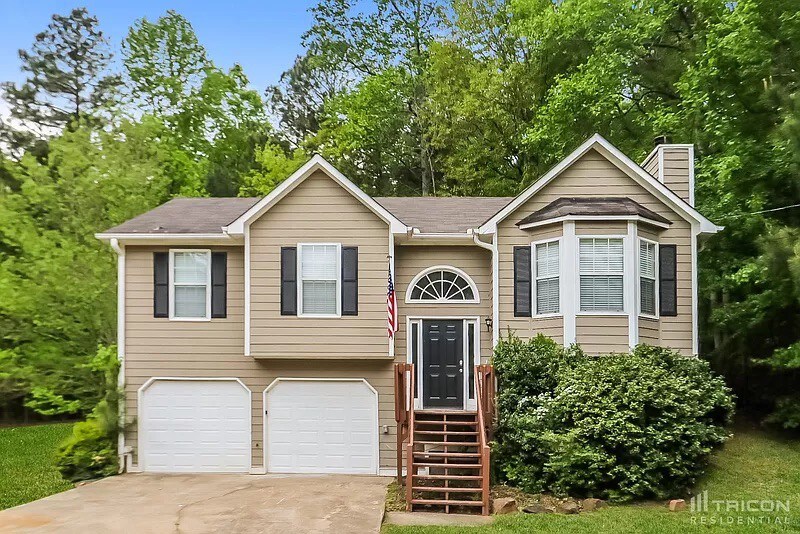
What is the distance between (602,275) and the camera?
13281 mm

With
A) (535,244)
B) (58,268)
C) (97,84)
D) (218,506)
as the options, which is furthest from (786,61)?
(97,84)

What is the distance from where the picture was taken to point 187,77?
103 feet

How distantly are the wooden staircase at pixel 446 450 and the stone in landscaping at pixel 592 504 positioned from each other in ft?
5.03

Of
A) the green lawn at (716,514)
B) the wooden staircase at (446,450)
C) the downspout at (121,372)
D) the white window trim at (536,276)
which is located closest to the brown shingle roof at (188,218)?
the downspout at (121,372)

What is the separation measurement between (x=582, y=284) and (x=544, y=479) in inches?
138

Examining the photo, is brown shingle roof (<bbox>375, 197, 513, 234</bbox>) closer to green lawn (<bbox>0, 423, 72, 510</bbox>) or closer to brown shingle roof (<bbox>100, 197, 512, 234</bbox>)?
brown shingle roof (<bbox>100, 197, 512, 234</bbox>)

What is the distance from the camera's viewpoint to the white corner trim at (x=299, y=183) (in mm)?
14102

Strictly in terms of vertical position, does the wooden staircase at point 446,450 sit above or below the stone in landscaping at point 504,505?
above

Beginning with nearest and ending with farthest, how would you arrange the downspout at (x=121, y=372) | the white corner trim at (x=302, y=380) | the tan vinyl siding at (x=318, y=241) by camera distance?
the tan vinyl siding at (x=318, y=241), the white corner trim at (x=302, y=380), the downspout at (x=121, y=372)

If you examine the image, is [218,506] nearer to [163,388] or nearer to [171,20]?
[163,388]

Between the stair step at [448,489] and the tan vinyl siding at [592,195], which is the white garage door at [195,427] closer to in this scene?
the stair step at [448,489]

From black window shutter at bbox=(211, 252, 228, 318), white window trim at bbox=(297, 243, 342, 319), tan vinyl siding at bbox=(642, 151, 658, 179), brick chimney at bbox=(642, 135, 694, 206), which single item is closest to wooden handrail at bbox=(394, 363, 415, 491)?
white window trim at bbox=(297, 243, 342, 319)

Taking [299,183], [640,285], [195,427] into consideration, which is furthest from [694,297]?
[195,427]

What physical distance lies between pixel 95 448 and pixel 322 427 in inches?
175
